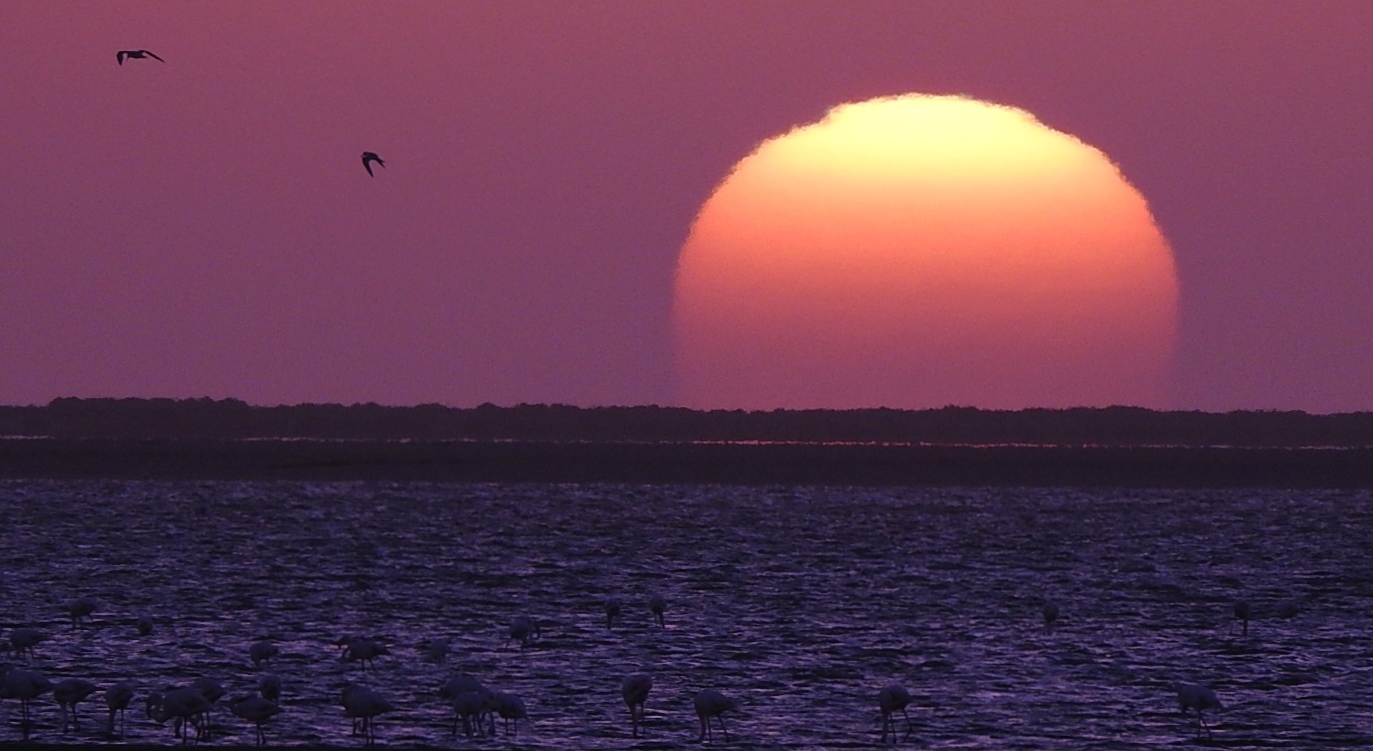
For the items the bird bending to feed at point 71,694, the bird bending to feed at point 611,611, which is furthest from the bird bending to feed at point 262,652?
the bird bending to feed at point 611,611

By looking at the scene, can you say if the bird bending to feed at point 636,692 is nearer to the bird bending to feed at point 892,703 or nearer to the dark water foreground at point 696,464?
the bird bending to feed at point 892,703

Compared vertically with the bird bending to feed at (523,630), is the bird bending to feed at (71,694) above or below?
below

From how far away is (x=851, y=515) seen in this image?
208 feet

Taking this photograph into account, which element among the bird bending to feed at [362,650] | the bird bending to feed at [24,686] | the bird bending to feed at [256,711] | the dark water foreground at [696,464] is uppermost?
the dark water foreground at [696,464]

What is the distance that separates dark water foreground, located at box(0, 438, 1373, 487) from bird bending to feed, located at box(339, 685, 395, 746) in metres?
65.8

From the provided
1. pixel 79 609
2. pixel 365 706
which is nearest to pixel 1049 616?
pixel 365 706

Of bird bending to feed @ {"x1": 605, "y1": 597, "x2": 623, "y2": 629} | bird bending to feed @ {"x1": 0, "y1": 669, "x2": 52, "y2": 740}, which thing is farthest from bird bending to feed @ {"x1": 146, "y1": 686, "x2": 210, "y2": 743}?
bird bending to feed @ {"x1": 605, "y1": 597, "x2": 623, "y2": 629}

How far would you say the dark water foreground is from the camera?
91.8 m

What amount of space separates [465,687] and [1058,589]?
1849 centimetres

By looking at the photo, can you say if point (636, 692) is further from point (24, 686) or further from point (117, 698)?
point (24, 686)

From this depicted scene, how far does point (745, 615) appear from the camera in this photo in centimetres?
3397

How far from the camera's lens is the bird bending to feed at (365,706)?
22234 millimetres

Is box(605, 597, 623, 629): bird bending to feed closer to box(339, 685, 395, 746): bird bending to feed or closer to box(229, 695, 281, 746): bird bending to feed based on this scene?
box(339, 685, 395, 746): bird bending to feed

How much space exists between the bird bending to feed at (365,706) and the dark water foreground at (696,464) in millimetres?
65798
